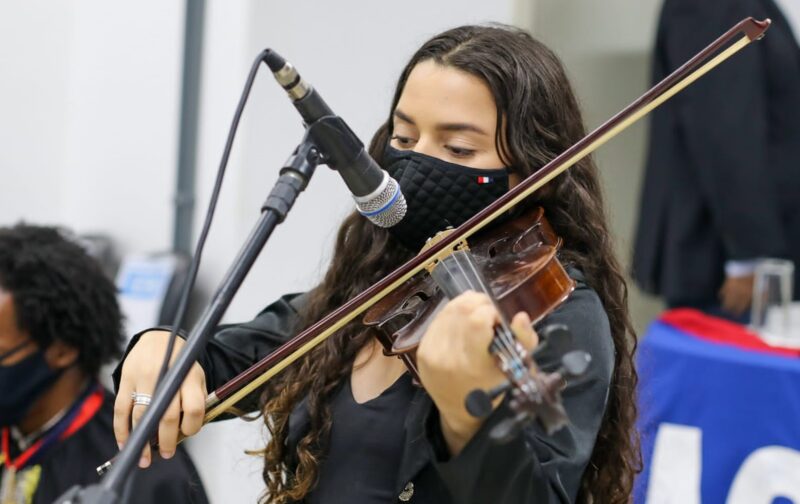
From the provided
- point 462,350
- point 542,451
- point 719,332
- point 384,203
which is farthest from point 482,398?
point 719,332

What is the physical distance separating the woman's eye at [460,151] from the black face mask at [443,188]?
0.07ft

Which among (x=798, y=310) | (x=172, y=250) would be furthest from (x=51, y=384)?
(x=798, y=310)

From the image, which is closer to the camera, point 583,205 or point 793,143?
point 583,205

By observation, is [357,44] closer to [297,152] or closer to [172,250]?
[172,250]

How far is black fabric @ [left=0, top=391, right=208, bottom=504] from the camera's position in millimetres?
1885

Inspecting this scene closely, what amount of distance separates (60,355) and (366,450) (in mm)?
1099

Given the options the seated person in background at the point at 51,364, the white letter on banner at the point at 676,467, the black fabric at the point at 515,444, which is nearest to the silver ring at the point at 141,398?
the black fabric at the point at 515,444

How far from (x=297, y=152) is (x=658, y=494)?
1515 mm

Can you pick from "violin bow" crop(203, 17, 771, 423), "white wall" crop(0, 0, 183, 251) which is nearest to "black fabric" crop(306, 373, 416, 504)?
"violin bow" crop(203, 17, 771, 423)

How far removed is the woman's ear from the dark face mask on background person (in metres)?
0.01

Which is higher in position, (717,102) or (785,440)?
(717,102)

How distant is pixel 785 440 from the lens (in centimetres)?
226

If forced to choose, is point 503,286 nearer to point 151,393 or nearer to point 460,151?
point 460,151

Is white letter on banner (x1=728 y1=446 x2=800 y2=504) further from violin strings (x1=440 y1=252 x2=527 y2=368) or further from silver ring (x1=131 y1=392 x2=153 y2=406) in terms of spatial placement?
silver ring (x1=131 y1=392 x2=153 y2=406)
